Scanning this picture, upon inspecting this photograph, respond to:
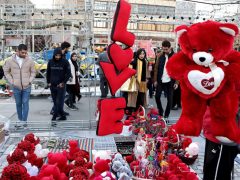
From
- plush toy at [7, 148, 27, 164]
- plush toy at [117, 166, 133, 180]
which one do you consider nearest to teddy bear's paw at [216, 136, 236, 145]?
plush toy at [117, 166, 133, 180]

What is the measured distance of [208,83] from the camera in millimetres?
2279

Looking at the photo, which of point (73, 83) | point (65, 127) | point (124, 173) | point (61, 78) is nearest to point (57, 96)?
point (61, 78)

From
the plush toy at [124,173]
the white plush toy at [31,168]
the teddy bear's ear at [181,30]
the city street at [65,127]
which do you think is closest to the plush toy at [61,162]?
the white plush toy at [31,168]

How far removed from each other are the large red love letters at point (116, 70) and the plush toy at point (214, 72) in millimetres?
794

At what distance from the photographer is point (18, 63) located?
5.05m

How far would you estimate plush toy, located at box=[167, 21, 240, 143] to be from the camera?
7.51 ft

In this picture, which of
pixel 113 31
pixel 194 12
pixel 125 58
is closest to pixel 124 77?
pixel 125 58

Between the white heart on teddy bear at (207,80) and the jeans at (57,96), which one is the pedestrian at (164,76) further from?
the white heart on teddy bear at (207,80)

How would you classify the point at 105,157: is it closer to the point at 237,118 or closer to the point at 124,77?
the point at 124,77

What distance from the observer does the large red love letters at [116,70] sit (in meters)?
3.05

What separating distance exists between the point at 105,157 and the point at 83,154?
0.24 m

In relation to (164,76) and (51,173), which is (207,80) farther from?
(164,76)

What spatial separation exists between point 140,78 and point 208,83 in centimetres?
375

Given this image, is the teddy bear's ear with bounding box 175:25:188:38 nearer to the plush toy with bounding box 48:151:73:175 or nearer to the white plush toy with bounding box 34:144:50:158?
the plush toy with bounding box 48:151:73:175
